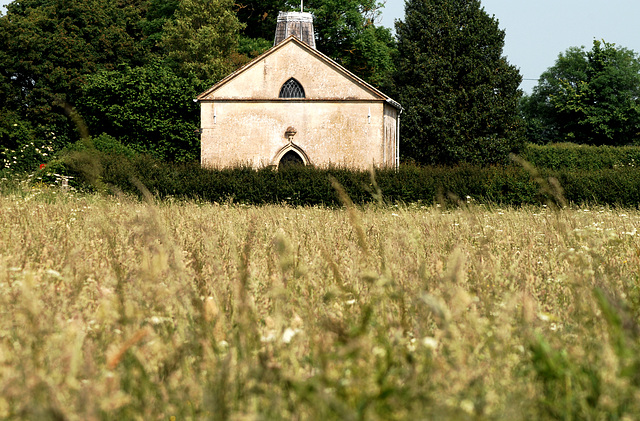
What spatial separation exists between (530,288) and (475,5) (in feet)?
118

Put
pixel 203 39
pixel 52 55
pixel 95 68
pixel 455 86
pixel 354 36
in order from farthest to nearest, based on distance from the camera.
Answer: pixel 354 36 → pixel 95 68 → pixel 203 39 → pixel 52 55 → pixel 455 86

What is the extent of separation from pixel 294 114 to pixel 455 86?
12.8m

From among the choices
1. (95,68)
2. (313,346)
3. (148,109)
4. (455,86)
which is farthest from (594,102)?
(313,346)

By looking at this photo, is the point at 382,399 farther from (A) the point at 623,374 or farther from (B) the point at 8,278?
(B) the point at 8,278

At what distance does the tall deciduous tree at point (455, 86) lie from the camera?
116ft

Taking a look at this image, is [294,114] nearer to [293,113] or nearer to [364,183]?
[293,113]

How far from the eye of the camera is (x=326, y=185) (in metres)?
18.8

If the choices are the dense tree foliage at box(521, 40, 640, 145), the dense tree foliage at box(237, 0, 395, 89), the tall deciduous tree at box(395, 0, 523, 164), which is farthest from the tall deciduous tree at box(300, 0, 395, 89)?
the dense tree foliage at box(521, 40, 640, 145)

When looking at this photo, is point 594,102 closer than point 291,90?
No

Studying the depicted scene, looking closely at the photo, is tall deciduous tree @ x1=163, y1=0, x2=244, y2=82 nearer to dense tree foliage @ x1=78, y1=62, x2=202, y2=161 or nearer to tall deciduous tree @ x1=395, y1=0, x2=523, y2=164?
dense tree foliage @ x1=78, y1=62, x2=202, y2=161

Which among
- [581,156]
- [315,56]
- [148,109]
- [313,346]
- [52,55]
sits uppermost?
[52,55]

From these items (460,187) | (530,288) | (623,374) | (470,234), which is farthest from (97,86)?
(623,374)

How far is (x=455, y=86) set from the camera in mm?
36938

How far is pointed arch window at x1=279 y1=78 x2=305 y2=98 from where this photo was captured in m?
28.2
